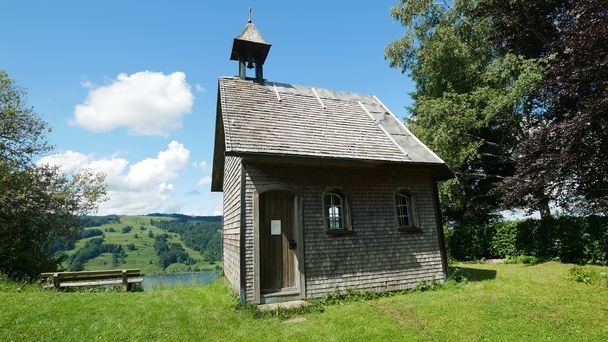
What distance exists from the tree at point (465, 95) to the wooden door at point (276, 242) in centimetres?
1224

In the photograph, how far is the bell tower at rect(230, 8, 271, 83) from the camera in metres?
12.7

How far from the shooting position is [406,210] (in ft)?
36.3

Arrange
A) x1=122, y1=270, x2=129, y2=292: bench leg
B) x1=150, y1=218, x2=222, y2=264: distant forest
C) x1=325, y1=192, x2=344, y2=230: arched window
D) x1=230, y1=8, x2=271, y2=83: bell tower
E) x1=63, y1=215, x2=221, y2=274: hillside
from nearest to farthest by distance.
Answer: x1=325, y1=192, x2=344, y2=230: arched window, x1=122, y1=270, x2=129, y2=292: bench leg, x1=230, y1=8, x2=271, y2=83: bell tower, x1=63, y1=215, x2=221, y2=274: hillside, x1=150, y1=218, x2=222, y2=264: distant forest

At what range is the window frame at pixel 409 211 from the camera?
10578 mm

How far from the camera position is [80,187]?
56.4ft

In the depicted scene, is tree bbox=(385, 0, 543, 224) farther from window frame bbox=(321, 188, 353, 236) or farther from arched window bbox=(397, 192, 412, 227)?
window frame bbox=(321, 188, 353, 236)

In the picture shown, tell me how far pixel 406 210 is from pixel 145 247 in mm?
103536

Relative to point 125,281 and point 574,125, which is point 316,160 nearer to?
point 125,281

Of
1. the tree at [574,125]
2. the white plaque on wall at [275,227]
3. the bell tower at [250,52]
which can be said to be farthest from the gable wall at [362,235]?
the tree at [574,125]

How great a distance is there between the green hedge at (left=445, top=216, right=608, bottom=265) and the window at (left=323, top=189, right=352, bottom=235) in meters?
11.6

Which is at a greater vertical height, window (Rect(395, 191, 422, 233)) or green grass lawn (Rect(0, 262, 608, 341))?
window (Rect(395, 191, 422, 233))

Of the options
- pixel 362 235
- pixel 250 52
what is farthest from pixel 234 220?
pixel 250 52

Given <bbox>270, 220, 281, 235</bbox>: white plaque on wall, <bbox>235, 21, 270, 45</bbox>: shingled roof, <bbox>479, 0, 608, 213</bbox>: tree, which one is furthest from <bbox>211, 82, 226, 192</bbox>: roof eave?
<bbox>479, 0, 608, 213</bbox>: tree

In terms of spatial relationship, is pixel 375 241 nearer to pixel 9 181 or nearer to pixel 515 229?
pixel 515 229
